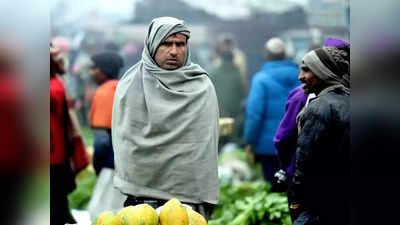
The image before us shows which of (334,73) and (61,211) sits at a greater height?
(334,73)

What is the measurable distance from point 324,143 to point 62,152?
8.46 ft

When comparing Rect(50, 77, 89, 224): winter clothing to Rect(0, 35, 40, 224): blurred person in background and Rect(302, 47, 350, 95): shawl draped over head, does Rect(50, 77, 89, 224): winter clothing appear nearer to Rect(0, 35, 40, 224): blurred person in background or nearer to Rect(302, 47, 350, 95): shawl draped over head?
Rect(302, 47, 350, 95): shawl draped over head

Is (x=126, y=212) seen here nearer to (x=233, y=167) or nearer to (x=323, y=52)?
(x=323, y=52)

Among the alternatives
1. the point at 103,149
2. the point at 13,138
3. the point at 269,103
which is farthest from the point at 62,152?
the point at 13,138

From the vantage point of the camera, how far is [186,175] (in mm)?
5305

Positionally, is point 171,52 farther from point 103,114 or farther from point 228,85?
point 228,85

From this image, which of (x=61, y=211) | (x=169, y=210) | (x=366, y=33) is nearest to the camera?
(x=366, y=33)

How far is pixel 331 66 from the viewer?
5633 mm

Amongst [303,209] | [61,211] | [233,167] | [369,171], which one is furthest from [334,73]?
[233,167]

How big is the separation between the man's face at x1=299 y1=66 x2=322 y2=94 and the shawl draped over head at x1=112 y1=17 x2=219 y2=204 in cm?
70

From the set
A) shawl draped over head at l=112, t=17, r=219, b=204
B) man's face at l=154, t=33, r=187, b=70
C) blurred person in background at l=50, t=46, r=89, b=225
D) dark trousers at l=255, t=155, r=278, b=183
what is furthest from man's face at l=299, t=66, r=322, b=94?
dark trousers at l=255, t=155, r=278, b=183

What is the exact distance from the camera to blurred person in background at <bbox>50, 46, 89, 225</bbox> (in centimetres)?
694

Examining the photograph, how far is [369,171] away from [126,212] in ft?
4.12

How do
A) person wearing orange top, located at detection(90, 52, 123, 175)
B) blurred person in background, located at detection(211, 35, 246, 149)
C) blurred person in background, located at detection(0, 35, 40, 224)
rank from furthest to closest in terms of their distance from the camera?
blurred person in background, located at detection(211, 35, 246, 149)
person wearing orange top, located at detection(90, 52, 123, 175)
blurred person in background, located at detection(0, 35, 40, 224)
